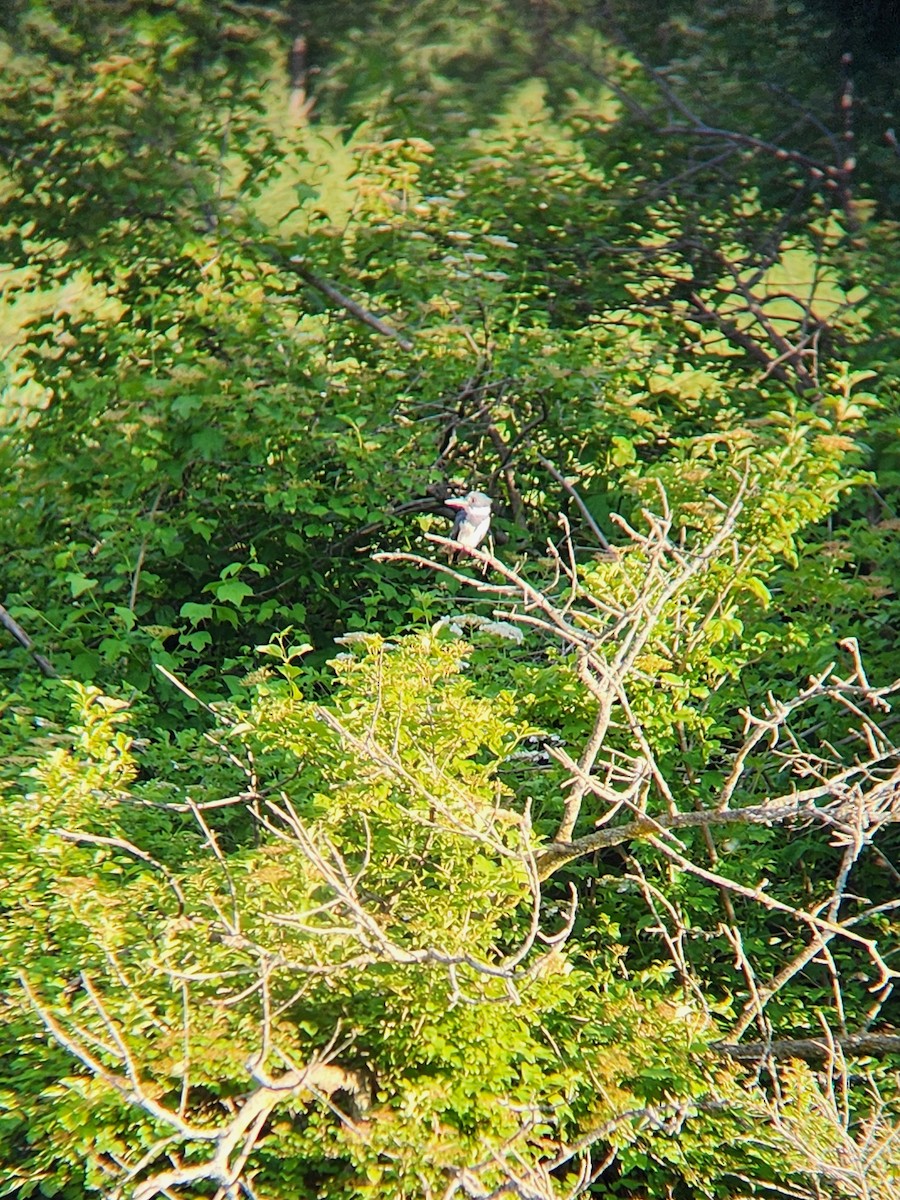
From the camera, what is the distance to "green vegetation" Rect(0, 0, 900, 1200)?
2.36 meters

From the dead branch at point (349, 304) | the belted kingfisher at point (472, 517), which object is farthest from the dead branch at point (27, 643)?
the dead branch at point (349, 304)

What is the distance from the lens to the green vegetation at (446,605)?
236cm

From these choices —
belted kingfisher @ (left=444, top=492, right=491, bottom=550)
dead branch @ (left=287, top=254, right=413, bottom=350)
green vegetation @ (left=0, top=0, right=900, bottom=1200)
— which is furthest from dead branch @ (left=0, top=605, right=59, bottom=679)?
dead branch @ (left=287, top=254, right=413, bottom=350)

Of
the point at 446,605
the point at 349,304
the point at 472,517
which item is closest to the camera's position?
the point at 472,517

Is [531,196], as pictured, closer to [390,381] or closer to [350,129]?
[350,129]

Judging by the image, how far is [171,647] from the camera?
165 inches

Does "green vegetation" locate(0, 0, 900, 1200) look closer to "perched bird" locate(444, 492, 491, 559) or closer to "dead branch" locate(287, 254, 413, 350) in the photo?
"dead branch" locate(287, 254, 413, 350)

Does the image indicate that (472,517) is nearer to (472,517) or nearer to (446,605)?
(472,517)

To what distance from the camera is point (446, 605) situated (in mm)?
3717

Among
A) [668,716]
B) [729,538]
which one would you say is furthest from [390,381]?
[668,716]

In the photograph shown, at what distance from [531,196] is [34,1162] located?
12.5 ft

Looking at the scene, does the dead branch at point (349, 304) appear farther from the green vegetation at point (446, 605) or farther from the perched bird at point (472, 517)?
the perched bird at point (472, 517)

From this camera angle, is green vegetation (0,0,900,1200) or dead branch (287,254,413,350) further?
dead branch (287,254,413,350)

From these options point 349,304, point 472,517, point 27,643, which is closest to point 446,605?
point 472,517
